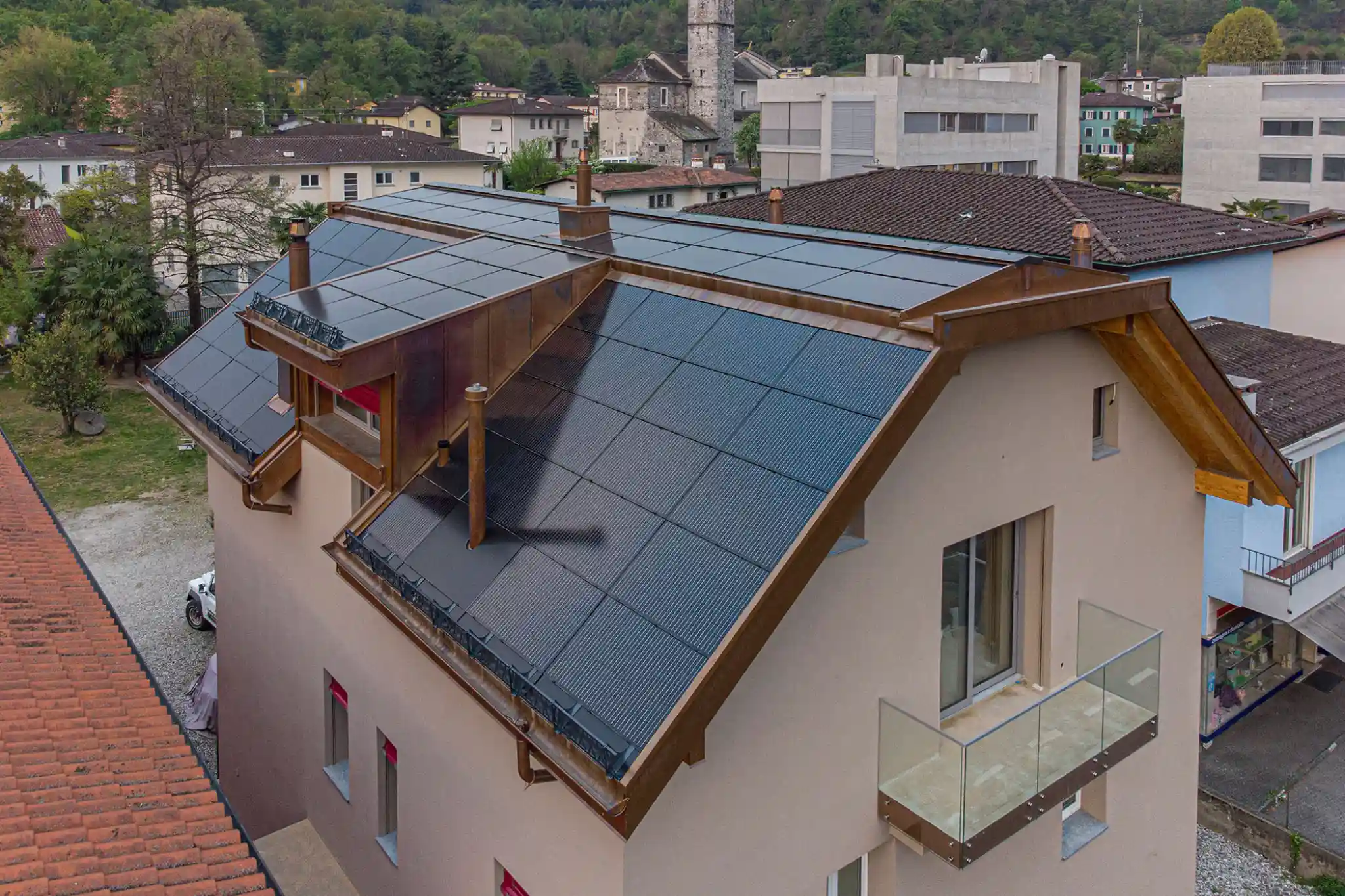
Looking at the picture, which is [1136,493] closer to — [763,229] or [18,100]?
[763,229]

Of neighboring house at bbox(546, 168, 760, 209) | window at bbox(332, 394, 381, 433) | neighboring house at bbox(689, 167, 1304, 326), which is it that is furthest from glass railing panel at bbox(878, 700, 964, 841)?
neighboring house at bbox(546, 168, 760, 209)

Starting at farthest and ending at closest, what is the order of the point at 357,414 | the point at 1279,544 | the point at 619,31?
the point at 619,31 → the point at 1279,544 → the point at 357,414

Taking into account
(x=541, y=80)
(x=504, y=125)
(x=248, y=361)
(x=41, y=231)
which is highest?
(x=541, y=80)

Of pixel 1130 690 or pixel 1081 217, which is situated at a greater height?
pixel 1081 217

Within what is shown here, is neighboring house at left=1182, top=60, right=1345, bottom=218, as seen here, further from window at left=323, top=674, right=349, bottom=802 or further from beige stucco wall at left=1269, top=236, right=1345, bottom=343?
window at left=323, top=674, right=349, bottom=802

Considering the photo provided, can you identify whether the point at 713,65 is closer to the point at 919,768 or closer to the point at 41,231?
the point at 41,231

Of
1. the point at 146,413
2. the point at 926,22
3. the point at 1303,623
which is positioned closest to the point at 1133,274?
the point at 1303,623

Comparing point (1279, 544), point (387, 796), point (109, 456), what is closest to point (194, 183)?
point (109, 456)

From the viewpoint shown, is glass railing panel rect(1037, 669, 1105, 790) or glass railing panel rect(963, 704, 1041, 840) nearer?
glass railing panel rect(963, 704, 1041, 840)
